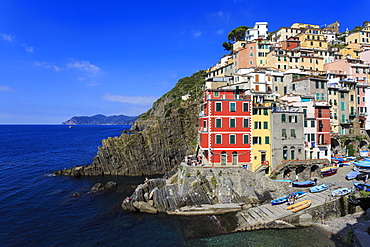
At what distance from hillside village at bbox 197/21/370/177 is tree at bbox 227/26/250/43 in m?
31.3

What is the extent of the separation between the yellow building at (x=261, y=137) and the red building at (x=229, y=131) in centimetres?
105

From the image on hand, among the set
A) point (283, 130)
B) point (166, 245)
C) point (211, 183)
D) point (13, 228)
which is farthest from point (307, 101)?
point (13, 228)

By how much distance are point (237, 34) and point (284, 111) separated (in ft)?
248

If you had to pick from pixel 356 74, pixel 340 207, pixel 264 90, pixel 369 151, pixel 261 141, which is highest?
pixel 356 74

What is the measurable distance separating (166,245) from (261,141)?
75.3ft

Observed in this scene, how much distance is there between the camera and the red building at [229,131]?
37.2 meters

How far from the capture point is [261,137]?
125ft

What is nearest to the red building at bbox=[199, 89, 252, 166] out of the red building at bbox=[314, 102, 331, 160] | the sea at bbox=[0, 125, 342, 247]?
the sea at bbox=[0, 125, 342, 247]

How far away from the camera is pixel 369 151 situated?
159 ft

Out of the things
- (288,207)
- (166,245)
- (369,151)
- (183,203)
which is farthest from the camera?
(369,151)

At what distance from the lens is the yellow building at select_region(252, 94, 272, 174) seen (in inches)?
1486

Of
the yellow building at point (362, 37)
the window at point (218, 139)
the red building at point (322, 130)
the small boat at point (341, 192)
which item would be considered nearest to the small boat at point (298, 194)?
the small boat at point (341, 192)

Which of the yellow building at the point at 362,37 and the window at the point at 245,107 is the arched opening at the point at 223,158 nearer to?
the window at the point at 245,107

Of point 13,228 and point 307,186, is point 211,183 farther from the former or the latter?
point 13,228
